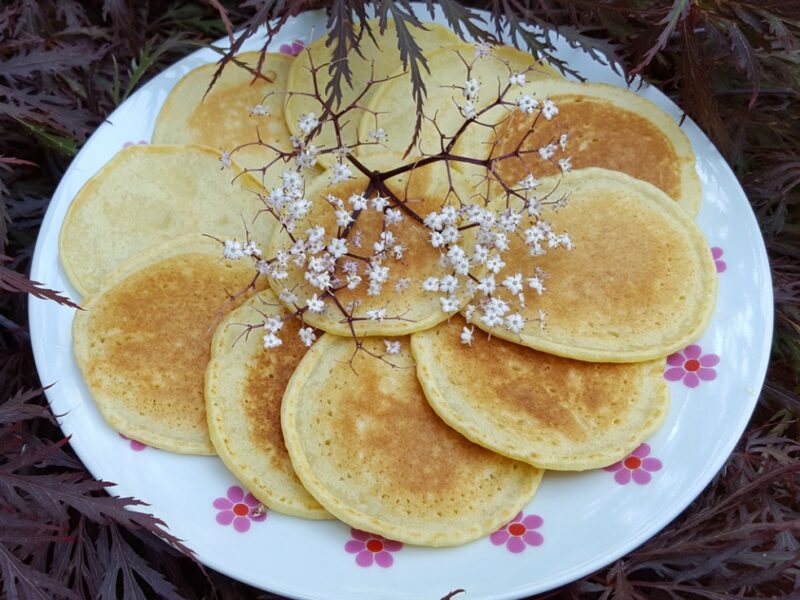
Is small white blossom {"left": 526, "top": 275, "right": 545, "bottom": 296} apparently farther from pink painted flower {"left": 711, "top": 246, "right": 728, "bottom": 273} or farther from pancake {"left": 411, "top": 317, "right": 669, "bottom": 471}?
pink painted flower {"left": 711, "top": 246, "right": 728, "bottom": 273}

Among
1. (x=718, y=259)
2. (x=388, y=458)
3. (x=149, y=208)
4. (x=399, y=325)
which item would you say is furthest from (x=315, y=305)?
(x=718, y=259)

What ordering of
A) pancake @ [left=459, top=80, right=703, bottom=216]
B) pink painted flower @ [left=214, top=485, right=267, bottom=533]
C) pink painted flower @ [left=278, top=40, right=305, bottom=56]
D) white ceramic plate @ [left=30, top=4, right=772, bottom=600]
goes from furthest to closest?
pink painted flower @ [left=278, top=40, right=305, bottom=56]
pancake @ [left=459, top=80, right=703, bottom=216]
pink painted flower @ [left=214, top=485, right=267, bottom=533]
white ceramic plate @ [left=30, top=4, right=772, bottom=600]

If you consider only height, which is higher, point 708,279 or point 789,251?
point 708,279

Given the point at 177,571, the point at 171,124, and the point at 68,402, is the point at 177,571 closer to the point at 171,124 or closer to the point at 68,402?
the point at 68,402

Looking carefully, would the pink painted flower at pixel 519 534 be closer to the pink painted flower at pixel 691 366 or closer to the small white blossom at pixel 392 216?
the pink painted flower at pixel 691 366

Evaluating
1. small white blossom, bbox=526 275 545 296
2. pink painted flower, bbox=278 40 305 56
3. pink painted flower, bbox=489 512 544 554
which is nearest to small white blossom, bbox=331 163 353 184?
small white blossom, bbox=526 275 545 296

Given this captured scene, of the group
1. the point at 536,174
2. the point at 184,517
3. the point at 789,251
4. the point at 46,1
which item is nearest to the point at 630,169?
the point at 536,174
